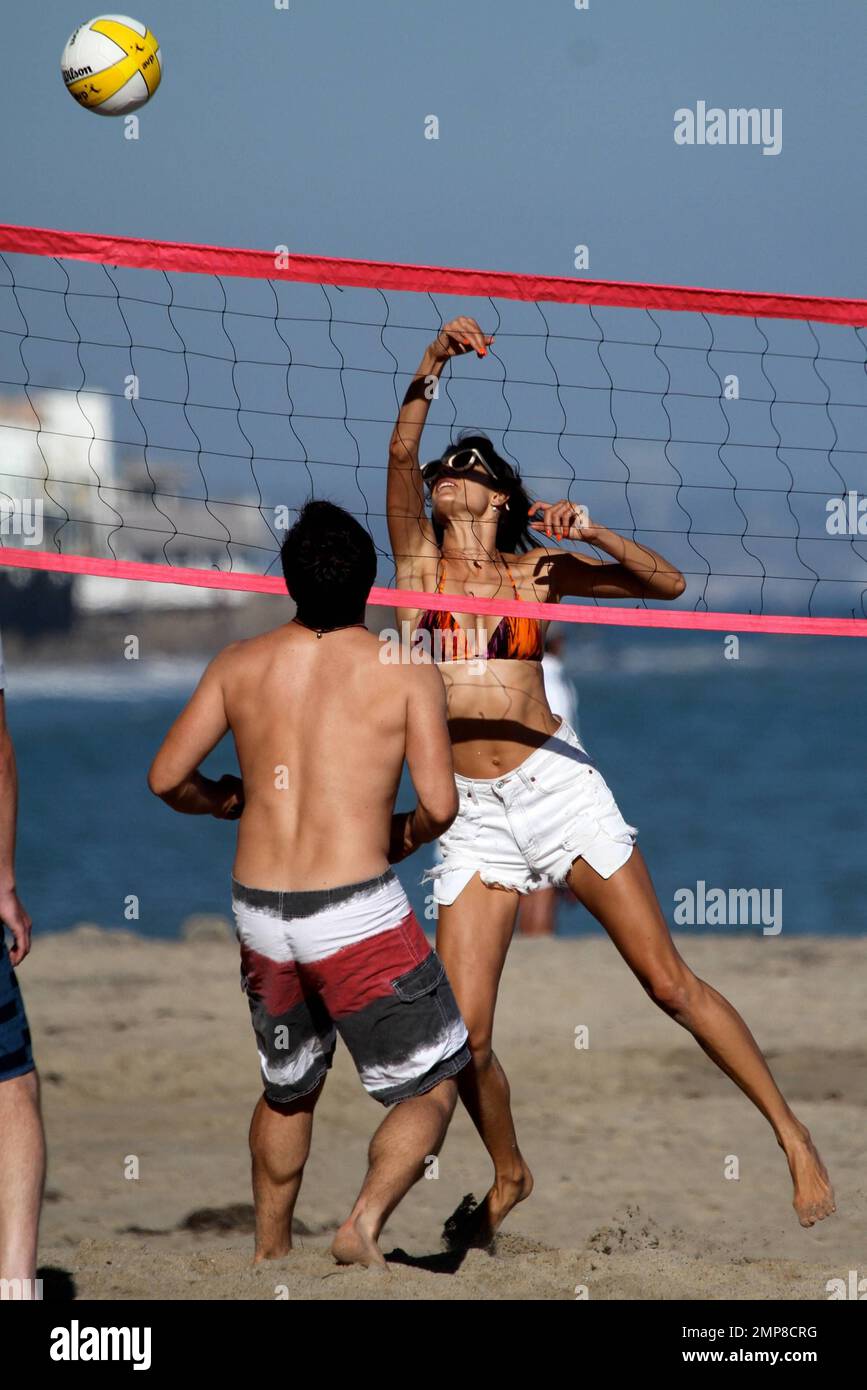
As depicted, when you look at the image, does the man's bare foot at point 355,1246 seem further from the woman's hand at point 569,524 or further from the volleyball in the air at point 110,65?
the volleyball in the air at point 110,65

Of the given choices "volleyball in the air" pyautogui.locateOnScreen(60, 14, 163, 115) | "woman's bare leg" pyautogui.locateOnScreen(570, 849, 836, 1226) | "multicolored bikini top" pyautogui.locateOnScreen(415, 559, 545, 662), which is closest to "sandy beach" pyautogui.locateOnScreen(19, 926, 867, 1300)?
"woman's bare leg" pyautogui.locateOnScreen(570, 849, 836, 1226)

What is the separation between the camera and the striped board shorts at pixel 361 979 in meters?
3.41

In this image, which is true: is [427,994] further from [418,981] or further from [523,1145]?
[523,1145]

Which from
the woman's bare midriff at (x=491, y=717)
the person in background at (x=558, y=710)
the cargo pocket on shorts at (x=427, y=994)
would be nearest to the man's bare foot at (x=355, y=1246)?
the cargo pocket on shorts at (x=427, y=994)

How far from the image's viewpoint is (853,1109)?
6.03 m

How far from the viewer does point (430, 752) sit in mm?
3434

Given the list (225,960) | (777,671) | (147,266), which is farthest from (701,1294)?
(777,671)

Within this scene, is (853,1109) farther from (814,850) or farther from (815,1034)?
(814,850)

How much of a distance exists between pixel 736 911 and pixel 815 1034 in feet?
14.2

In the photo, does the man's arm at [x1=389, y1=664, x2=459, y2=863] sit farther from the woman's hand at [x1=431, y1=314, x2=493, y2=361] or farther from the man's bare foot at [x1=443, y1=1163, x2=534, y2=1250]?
the man's bare foot at [x1=443, y1=1163, x2=534, y2=1250]

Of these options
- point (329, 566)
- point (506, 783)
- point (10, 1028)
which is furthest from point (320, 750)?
point (506, 783)

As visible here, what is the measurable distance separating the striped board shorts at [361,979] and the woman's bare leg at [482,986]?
737mm

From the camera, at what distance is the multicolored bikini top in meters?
4.50

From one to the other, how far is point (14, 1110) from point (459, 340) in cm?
219
